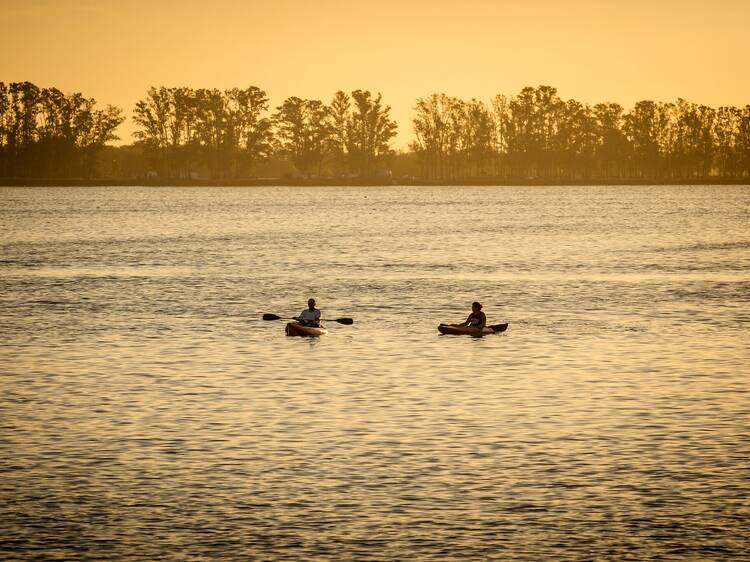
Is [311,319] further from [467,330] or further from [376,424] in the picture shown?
[376,424]

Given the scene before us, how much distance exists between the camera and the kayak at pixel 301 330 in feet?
180

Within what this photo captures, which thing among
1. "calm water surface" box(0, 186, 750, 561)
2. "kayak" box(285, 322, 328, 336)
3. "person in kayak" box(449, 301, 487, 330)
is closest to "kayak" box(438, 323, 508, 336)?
"person in kayak" box(449, 301, 487, 330)

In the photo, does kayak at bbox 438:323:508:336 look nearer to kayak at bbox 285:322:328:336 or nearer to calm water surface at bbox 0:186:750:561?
calm water surface at bbox 0:186:750:561

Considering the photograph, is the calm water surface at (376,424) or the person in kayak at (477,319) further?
the person in kayak at (477,319)

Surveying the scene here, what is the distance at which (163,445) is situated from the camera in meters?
33.6

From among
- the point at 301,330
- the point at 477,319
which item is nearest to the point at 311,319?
the point at 301,330

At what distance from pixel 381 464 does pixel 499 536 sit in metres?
6.14

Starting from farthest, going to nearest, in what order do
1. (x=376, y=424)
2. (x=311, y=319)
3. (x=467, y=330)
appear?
1. (x=311, y=319)
2. (x=467, y=330)
3. (x=376, y=424)

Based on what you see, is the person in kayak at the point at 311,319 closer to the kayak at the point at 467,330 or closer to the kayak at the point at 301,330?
the kayak at the point at 301,330

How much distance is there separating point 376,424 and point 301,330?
19.2 metres

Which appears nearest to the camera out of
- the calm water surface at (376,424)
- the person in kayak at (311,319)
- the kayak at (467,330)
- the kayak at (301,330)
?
the calm water surface at (376,424)

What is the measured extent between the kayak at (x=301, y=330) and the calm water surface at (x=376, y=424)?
77cm

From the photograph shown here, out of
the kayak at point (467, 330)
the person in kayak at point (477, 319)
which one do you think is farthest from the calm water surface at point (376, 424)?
the person in kayak at point (477, 319)

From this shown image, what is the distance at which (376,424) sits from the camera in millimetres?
36094
